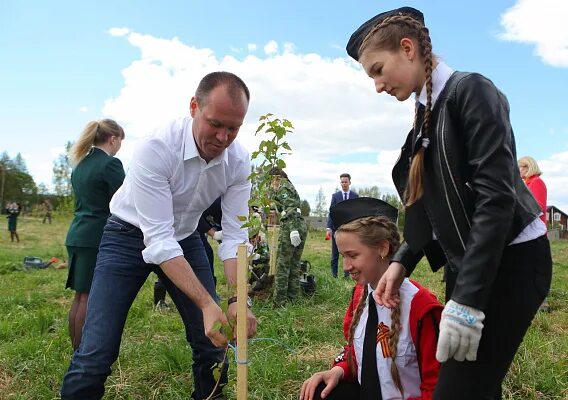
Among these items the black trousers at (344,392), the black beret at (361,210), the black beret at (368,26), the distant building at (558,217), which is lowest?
the black trousers at (344,392)

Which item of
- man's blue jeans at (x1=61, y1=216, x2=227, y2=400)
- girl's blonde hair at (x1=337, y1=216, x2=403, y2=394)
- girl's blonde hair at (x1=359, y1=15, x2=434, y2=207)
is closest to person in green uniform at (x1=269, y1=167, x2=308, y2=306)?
man's blue jeans at (x1=61, y1=216, x2=227, y2=400)

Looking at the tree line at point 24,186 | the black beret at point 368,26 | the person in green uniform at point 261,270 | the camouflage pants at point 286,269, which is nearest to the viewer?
the black beret at point 368,26

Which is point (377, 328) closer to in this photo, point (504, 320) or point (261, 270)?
point (504, 320)

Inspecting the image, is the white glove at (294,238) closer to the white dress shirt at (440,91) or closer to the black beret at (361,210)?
the black beret at (361,210)

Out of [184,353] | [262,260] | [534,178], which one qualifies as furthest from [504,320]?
[262,260]

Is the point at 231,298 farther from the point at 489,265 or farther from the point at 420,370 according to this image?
the point at 489,265

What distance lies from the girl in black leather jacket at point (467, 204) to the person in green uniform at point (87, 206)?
2.59m

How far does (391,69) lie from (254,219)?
2.97 ft

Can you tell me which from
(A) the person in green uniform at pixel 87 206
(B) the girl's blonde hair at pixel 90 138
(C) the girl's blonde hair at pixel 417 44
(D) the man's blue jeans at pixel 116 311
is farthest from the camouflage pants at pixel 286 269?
(C) the girl's blonde hair at pixel 417 44

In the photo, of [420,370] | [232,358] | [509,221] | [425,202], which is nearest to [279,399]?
[232,358]

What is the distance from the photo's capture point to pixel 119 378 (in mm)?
3623

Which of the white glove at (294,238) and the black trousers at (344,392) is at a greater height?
the white glove at (294,238)

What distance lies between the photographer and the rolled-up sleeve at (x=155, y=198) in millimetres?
2323

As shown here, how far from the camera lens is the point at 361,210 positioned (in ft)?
7.97
